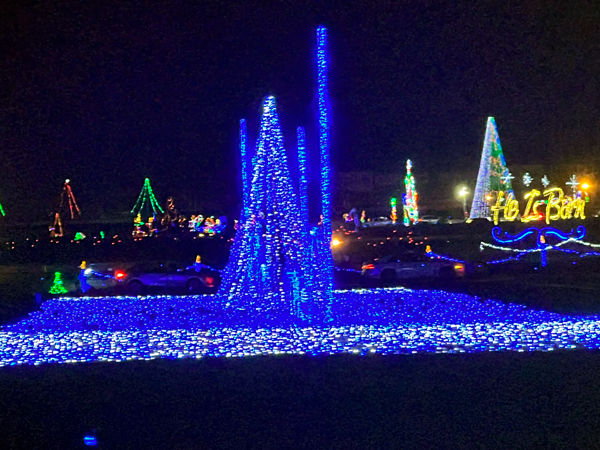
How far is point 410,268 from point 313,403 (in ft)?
50.5

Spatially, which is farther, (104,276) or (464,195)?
(464,195)

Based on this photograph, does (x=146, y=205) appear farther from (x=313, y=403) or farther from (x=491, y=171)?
(x=313, y=403)

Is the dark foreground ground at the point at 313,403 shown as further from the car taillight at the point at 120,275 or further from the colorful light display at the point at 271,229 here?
the car taillight at the point at 120,275

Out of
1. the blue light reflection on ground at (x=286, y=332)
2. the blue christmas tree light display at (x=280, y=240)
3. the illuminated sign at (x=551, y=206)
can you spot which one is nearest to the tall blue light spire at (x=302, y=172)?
the blue christmas tree light display at (x=280, y=240)

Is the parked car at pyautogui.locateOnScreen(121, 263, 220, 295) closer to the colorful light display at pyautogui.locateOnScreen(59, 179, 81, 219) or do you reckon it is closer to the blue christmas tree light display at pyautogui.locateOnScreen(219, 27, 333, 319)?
the blue christmas tree light display at pyautogui.locateOnScreen(219, 27, 333, 319)

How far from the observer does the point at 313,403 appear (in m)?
5.52

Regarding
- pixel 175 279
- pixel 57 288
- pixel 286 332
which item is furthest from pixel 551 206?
pixel 286 332

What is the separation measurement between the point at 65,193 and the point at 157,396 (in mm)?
35404

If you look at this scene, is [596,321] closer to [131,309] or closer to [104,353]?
[104,353]

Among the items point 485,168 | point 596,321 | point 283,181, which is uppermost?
point 485,168

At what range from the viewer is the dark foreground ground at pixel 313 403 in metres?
4.61

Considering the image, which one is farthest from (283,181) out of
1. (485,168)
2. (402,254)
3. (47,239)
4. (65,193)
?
(65,193)

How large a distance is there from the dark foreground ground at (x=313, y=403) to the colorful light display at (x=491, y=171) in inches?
867

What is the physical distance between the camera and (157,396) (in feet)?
19.3
